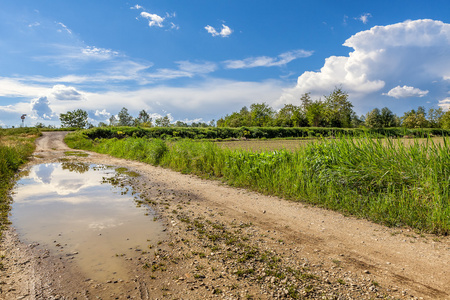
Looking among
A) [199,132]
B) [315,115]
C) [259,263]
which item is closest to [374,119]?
[315,115]

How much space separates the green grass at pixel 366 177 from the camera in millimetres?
4852

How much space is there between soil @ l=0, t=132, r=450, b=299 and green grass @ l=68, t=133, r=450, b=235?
17.0 inches

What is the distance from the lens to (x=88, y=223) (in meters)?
5.26

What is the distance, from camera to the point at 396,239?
4.30 m

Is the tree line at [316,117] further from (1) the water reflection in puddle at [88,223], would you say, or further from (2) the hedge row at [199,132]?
(1) the water reflection in puddle at [88,223]

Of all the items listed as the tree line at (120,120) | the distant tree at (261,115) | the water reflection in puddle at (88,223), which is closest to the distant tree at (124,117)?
the tree line at (120,120)

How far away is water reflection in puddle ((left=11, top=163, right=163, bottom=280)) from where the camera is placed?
12.6 feet

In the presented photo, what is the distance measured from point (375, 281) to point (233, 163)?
6.28 meters

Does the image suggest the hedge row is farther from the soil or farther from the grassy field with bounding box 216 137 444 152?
the soil

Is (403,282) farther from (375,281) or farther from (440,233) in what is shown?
(440,233)

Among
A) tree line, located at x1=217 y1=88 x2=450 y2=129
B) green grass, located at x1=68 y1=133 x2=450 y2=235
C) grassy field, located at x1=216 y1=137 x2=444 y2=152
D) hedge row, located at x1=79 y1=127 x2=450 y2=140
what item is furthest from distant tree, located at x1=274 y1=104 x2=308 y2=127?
green grass, located at x1=68 y1=133 x2=450 y2=235

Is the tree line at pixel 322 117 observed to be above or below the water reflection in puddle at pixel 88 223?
above

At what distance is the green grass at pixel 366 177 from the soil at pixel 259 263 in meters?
0.43

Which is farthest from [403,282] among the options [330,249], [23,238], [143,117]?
[143,117]
